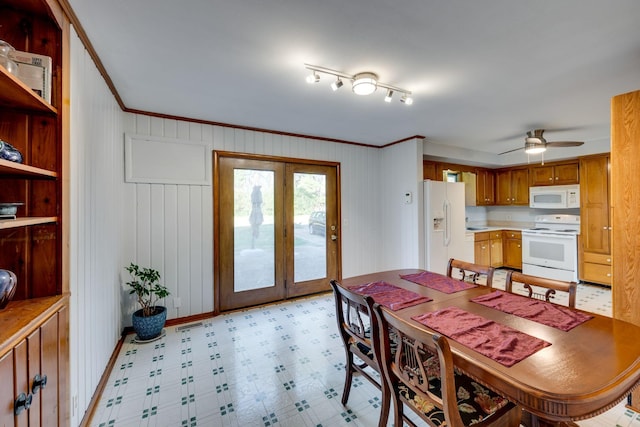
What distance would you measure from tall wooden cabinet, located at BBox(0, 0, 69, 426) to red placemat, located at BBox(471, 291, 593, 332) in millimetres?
2288

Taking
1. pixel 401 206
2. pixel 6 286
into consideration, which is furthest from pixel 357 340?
pixel 401 206

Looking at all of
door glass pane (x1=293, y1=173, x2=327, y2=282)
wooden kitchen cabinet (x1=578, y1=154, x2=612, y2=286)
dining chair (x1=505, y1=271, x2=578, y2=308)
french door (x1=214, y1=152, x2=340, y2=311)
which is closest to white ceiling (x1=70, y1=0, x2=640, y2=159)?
french door (x1=214, y1=152, x2=340, y2=311)

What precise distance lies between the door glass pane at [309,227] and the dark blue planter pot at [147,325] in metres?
1.76

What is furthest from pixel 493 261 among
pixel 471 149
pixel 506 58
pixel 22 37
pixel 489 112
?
pixel 22 37

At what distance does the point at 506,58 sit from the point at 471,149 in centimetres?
322

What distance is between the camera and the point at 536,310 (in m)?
1.55

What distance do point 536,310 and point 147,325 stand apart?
10.6 ft

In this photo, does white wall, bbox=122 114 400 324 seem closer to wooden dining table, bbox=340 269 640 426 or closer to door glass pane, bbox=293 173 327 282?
door glass pane, bbox=293 173 327 282

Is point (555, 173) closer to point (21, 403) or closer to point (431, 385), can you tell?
point (431, 385)

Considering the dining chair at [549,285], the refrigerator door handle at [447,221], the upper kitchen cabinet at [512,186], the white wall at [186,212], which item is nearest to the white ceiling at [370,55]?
the white wall at [186,212]

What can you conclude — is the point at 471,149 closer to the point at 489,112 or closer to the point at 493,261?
the point at 489,112

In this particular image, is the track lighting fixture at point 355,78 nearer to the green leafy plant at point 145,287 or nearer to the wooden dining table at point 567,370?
the wooden dining table at point 567,370

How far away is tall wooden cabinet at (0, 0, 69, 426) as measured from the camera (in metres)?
1.22

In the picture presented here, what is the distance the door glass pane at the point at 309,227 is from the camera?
3971 mm
